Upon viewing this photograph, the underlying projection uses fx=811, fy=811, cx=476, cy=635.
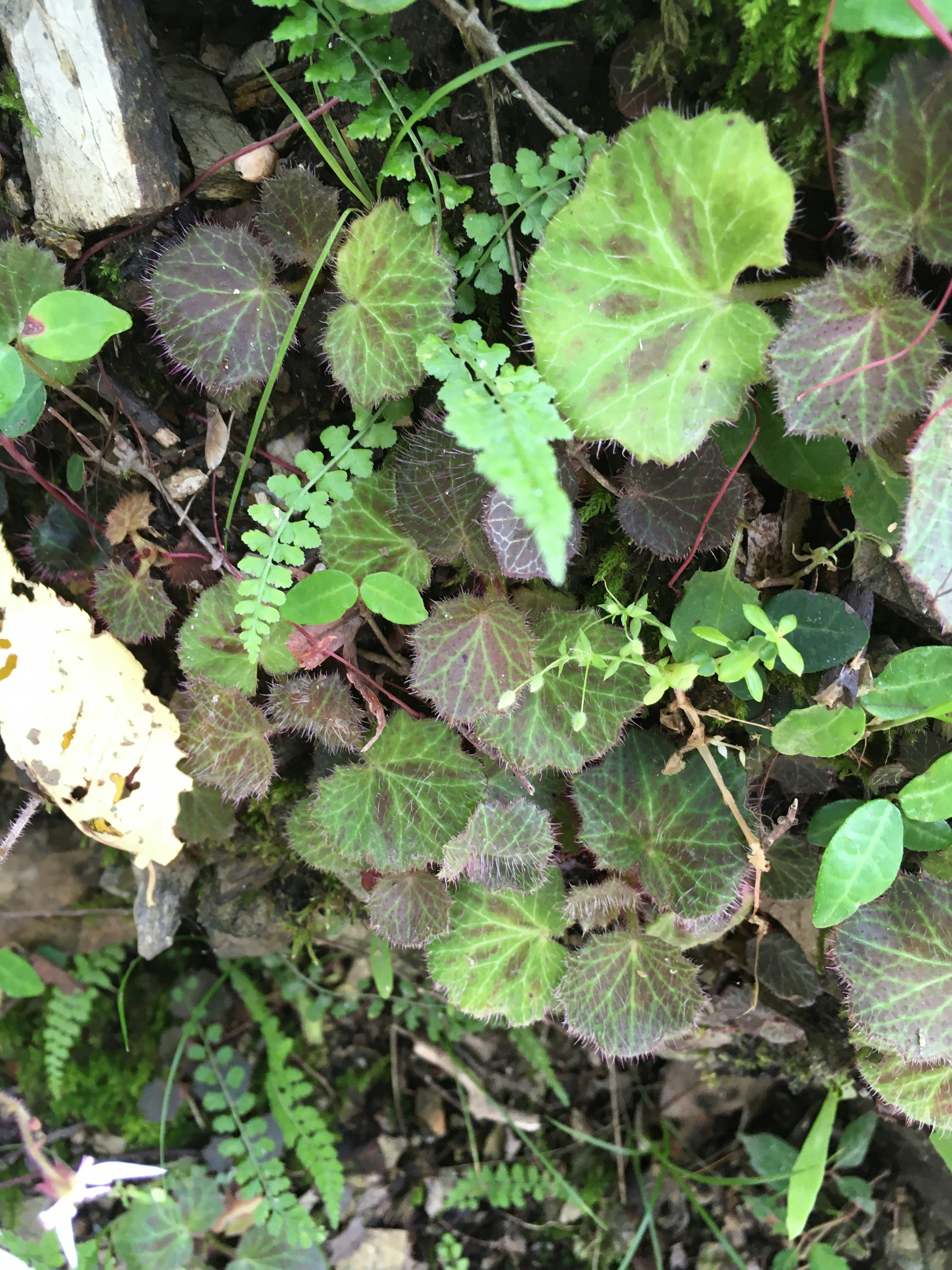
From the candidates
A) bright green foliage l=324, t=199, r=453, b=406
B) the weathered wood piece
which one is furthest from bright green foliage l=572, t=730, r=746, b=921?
the weathered wood piece

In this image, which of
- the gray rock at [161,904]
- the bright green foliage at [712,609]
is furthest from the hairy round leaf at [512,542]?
the gray rock at [161,904]

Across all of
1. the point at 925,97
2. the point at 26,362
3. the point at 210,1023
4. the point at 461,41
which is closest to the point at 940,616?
the point at 925,97

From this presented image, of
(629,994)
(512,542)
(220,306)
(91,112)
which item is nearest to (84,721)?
(220,306)

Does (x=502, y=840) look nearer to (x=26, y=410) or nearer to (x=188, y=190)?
(x=26, y=410)

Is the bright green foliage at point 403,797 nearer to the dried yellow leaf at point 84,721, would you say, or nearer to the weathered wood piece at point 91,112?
the dried yellow leaf at point 84,721

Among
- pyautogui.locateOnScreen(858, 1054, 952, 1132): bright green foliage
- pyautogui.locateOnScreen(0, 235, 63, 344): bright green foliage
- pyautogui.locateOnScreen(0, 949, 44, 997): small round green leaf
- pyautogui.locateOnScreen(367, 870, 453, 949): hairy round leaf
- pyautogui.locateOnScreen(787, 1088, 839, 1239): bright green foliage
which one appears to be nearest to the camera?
pyautogui.locateOnScreen(0, 235, 63, 344): bright green foliage

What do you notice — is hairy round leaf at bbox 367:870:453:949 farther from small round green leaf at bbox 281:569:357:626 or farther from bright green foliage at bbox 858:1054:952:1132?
bright green foliage at bbox 858:1054:952:1132
